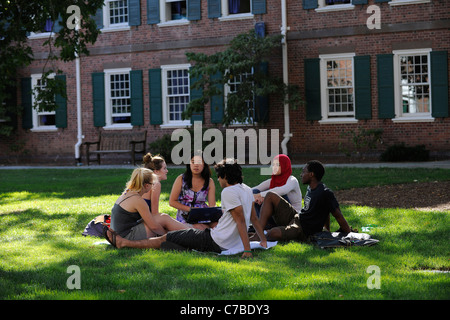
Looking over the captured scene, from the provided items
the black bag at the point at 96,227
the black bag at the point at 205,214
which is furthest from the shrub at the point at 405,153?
the black bag at the point at 96,227

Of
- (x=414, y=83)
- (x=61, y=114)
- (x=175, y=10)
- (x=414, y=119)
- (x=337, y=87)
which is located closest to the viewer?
(x=414, y=119)

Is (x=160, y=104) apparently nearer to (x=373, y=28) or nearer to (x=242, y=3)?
(x=242, y=3)

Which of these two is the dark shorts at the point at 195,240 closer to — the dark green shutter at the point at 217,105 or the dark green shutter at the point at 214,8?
the dark green shutter at the point at 217,105

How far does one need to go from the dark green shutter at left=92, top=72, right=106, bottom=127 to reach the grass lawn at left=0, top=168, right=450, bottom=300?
1383 cm

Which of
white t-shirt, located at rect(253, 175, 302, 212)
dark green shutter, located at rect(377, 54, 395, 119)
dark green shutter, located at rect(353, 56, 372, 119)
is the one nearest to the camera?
white t-shirt, located at rect(253, 175, 302, 212)

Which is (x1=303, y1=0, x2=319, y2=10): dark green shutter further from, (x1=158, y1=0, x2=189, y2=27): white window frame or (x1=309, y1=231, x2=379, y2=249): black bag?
(x1=309, y1=231, x2=379, y2=249): black bag

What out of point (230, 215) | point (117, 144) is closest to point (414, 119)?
point (117, 144)

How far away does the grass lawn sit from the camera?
225 inches

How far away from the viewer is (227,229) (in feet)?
25.1

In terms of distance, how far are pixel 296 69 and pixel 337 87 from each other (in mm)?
1429

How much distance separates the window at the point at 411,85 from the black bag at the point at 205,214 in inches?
523

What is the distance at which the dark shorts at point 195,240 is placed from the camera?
25.4 feet

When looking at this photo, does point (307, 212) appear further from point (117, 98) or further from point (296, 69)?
point (117, 98)

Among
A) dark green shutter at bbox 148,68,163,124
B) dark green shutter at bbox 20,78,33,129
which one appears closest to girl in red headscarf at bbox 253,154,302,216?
dark green shutter at bbox 148,68,163,124
